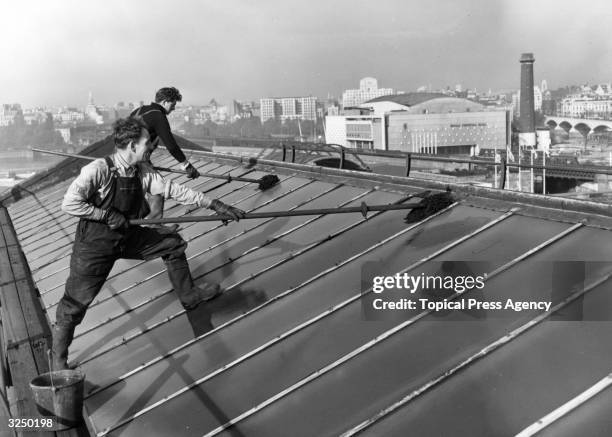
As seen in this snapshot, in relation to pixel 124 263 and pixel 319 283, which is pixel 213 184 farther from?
pixel 319 283

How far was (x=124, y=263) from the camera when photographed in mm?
9930

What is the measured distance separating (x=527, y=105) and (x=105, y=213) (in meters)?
104

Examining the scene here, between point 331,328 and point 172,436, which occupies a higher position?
point 331,328

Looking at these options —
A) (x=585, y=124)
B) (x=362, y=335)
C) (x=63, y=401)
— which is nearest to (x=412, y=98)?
(x=585, y=124)

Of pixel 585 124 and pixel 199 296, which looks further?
pixel 585 124

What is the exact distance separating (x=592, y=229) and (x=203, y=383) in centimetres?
357

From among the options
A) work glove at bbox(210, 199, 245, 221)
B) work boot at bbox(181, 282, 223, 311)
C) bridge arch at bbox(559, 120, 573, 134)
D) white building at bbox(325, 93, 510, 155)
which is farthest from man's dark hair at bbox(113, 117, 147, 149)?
bridge arch at bbox(559, 120, 573, 134)

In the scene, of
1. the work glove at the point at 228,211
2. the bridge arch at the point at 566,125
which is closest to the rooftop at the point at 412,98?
the bridge arch at the point at 566,125

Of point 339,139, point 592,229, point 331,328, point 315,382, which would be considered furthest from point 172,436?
point 339,139

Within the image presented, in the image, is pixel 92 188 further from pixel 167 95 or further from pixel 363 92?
pixel 363 92

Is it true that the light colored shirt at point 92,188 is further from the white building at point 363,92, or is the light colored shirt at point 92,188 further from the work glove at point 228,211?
the white building at point 363,92

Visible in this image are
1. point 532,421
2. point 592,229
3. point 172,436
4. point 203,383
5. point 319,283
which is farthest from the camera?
point 319,283

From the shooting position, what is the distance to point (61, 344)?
248 inches

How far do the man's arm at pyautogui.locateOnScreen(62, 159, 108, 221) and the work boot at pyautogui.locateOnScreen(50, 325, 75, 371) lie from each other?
1.19 meters
